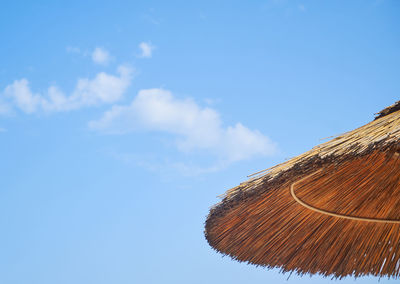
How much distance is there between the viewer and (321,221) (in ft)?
7.31

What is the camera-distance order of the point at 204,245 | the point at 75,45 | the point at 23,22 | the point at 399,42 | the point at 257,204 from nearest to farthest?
the point at 257,204
the point at 204,245
the point at 399,42
the point at 23,22
the point at 75,45

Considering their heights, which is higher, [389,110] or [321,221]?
[389,110]

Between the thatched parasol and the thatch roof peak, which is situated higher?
the thatch roof peak

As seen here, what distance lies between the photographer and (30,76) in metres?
11.0

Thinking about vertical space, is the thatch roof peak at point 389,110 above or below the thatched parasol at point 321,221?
above

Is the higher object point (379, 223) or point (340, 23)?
point (340, 23)

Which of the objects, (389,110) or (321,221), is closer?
(389,110)

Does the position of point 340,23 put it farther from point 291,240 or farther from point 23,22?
point 291,240

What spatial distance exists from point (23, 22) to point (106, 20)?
1.90 metres

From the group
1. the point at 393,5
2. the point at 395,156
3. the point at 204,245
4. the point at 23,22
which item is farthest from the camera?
the point at 23,22

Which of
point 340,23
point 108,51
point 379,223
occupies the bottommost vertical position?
point 379,223

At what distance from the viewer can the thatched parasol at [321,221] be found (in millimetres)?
2029

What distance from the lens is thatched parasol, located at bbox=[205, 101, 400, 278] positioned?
2029 mm

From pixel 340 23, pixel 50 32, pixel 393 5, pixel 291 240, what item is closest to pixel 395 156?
pixel 291 240
